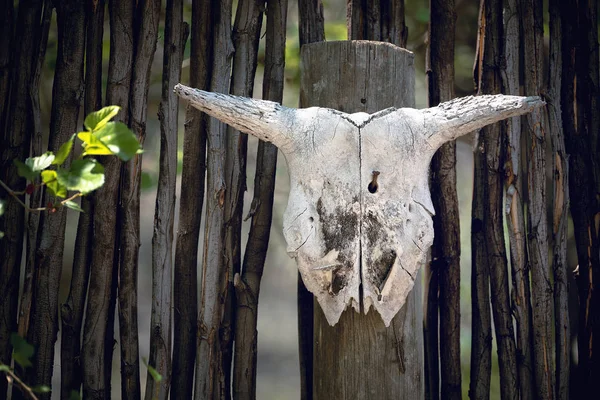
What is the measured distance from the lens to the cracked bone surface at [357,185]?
2.38 metres

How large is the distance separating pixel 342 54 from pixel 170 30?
2.82ft

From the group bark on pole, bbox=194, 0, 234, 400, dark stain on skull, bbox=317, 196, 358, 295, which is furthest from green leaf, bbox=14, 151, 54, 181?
bark on pole, bbox=194, 0, 234, 400

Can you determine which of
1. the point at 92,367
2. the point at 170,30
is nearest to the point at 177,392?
the point at 92,367

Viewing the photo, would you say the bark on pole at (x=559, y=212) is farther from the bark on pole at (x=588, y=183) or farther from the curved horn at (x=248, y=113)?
the curved horn at (x=248, y=113)

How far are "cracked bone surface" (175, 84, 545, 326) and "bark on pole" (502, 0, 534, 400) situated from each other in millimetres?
742

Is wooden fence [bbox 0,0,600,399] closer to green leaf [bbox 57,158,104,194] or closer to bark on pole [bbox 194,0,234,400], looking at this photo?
bark on pole [bbox 194,0,234,400]

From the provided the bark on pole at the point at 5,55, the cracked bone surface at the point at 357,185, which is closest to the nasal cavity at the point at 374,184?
the cracked bone surface at the point at 357,185

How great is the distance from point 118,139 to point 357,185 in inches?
32.0

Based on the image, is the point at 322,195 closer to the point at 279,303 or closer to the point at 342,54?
the point at 342,54

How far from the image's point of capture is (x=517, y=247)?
3195mm

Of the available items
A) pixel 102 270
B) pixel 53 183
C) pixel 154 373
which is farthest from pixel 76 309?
pixel 53 183

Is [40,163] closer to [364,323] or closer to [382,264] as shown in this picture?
[382,264]

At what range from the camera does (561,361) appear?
3.20 m

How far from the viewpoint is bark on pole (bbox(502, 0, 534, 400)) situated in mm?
3162
